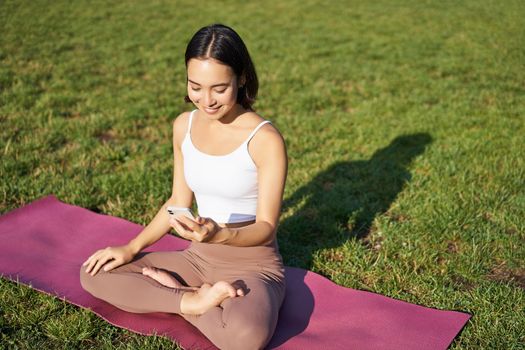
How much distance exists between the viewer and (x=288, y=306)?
354cm

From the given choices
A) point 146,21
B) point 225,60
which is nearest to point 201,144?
point 225,60

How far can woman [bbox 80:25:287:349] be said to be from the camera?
3004 millimetres

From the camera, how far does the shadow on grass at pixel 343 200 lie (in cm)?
443

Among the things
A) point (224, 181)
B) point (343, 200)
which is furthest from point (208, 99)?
point (343, 200)

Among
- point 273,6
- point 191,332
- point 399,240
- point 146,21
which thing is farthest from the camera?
point 273,6

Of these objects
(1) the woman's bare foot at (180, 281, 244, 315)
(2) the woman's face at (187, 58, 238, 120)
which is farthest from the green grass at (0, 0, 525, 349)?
(2) the woman's face at (187, 58, 238, 120)

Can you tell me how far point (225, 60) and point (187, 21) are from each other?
416 inches

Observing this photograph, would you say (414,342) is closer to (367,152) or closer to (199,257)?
(199,257)

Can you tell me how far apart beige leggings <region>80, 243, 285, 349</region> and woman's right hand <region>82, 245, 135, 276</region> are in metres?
0.04

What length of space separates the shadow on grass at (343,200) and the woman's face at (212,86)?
4.86 feet

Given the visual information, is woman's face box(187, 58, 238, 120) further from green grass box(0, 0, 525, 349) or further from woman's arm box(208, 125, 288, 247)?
green grass box(0, 0, 525, 349)

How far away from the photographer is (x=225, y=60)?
3012mm

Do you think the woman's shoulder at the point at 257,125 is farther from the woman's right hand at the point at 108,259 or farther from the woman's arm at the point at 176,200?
the woman's right hand at the point at 108,259

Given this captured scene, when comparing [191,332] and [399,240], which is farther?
[399,240]
